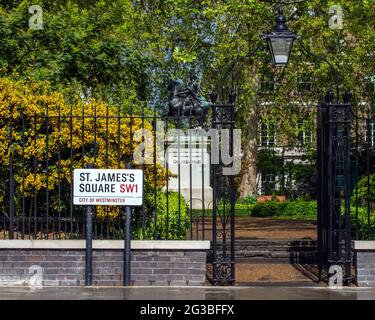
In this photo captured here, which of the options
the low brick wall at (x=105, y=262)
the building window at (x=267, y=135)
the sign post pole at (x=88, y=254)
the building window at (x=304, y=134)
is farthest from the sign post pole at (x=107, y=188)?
the building window at (x=267, y=135)

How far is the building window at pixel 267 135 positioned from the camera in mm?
46125

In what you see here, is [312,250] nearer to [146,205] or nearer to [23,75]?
[146,205]

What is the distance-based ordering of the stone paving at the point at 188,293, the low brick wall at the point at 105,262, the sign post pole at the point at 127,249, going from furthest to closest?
the low brick wall at the point at 105,262
the sign post pole at the point at 127,249
the stone paving at the point at 188,293

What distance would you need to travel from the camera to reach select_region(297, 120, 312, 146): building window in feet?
145

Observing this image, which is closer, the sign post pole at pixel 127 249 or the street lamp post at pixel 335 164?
the sign post pole at pixel 127 249

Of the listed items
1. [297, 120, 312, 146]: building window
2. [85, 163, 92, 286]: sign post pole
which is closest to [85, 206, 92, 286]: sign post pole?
[85, 163, 92, 286]: sign post pole

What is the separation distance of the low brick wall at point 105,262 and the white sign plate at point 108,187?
64 centimetres

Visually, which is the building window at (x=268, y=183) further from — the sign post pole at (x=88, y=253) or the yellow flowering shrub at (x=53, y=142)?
the sign post pole at (x=88, y=253)

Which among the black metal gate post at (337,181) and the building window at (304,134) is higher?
the building window at (304,134)

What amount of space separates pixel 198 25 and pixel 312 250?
74.5 feet

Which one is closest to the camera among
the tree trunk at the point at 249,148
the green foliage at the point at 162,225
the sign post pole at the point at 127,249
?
the sign post pole at the point at 127,249

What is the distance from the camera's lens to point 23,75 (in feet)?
69.1
